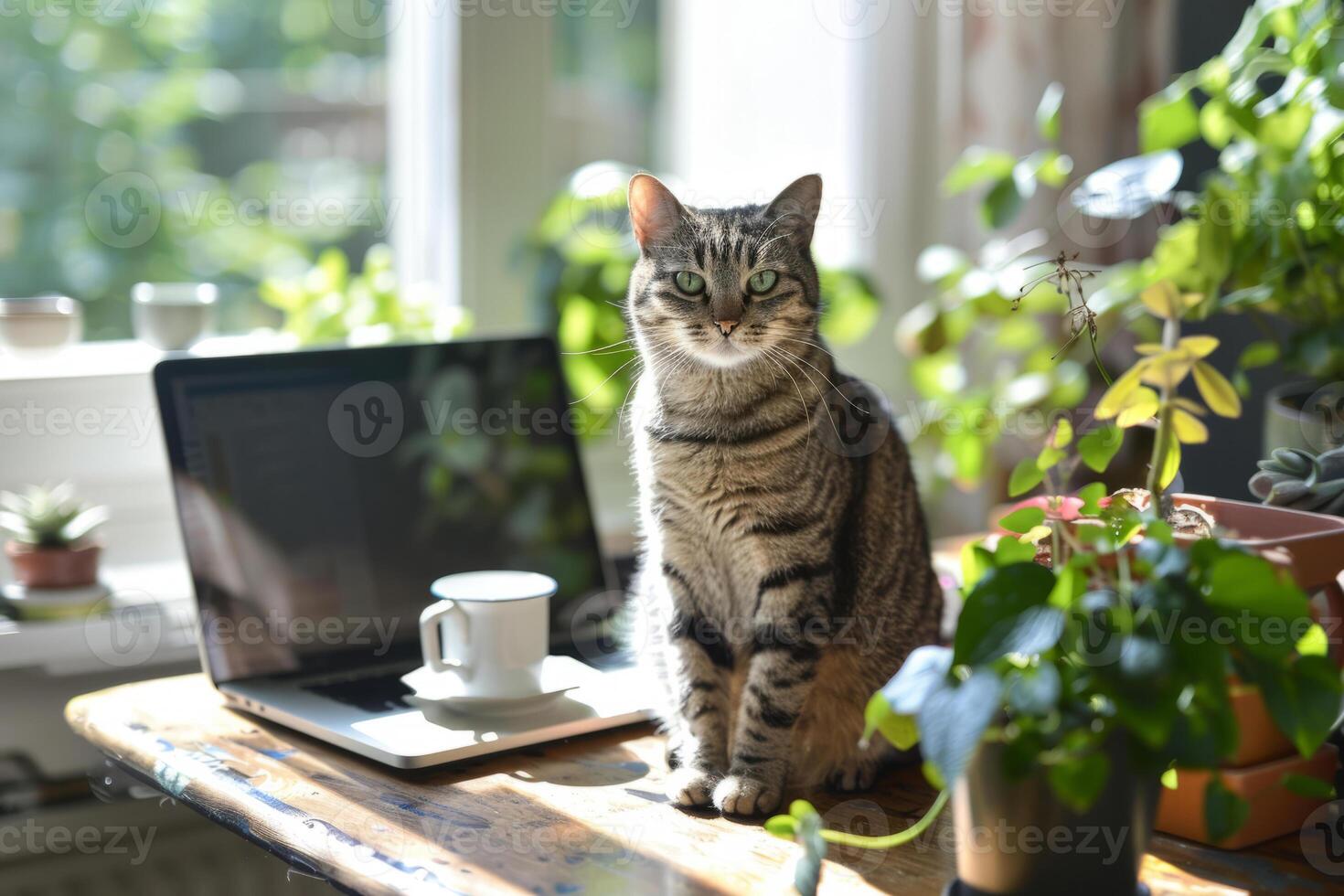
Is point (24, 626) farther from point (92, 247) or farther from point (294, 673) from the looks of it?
point (92, 247)

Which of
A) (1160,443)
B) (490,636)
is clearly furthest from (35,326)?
(1160,443)

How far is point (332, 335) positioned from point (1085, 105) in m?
1.30

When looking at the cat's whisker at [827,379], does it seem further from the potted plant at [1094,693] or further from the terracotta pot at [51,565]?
the terracotta pot at [51,565]

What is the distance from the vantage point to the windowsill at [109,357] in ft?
5.07

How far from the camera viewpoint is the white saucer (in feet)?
3.51

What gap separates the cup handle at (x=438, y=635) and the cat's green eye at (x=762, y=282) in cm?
38

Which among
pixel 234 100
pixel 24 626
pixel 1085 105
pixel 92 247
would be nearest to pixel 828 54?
pixel 1085 105

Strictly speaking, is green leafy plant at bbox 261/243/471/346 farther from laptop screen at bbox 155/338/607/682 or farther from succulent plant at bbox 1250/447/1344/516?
succulent plant at bbox 1250/447/1344/516

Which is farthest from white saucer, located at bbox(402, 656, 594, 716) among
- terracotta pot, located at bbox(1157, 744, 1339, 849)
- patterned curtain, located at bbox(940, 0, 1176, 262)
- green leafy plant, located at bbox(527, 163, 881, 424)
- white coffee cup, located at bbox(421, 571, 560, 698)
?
patterned curtain, located at bbox(940, 0, 1176, 262)

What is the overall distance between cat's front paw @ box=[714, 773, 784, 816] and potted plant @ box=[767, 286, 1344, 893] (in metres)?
0.20

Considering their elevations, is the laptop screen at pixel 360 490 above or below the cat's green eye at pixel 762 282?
below

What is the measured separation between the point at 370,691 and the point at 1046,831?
68 cm

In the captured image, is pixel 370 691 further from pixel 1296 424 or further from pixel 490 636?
pixel 1296 424

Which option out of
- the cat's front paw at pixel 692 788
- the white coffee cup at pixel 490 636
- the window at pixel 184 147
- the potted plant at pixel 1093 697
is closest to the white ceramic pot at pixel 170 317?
the window at pixel 184 147
